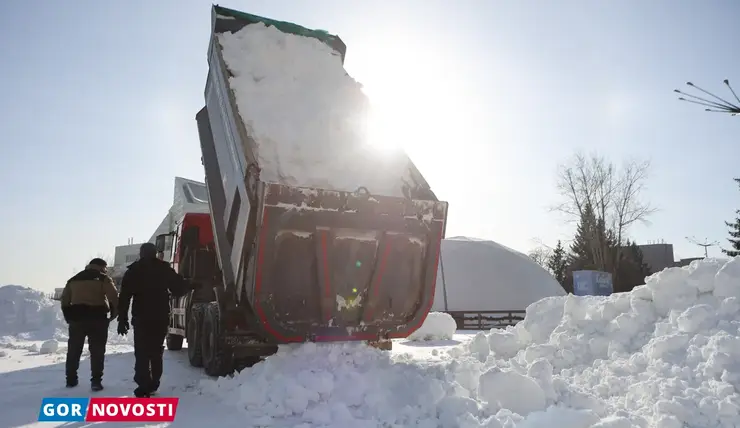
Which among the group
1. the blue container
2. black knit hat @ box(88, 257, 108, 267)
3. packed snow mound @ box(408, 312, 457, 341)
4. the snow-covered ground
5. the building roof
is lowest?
packed snow mound @ box(408, 312, 457, 341)

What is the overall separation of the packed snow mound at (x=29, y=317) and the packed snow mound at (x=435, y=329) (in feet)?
25.0

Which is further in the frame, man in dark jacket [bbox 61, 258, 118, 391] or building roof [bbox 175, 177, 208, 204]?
building roof [bbox 175, 177, 208, 204]

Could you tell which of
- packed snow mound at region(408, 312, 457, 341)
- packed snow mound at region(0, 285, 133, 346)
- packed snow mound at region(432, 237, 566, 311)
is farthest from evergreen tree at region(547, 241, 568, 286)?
packed snow mound at region(0, 285, 133, 346)

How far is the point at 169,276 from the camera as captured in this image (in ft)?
18.1

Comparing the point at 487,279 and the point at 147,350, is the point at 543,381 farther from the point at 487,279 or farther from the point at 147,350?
the point at 487,279

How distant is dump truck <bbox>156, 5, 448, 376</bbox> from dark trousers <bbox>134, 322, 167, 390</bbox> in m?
0.82

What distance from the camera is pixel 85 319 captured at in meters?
5.87

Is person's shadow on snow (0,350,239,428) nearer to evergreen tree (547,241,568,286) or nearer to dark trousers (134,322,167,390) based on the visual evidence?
dark trousers (134,322,167,390)

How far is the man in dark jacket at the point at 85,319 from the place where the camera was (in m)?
5.81

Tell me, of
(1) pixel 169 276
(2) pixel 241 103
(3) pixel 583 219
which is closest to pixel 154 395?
(1) pixel 169 276

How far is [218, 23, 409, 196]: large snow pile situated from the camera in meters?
5.86

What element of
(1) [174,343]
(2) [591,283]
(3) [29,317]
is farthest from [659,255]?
(3) [29,317]

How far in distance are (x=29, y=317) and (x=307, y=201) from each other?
44.9 ft

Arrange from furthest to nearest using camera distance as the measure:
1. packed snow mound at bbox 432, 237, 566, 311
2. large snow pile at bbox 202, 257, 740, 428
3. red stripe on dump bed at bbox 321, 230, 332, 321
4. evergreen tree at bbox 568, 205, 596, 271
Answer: evergreen tree at bbox 568, 205, 596, 271 → packed snow mound at bbox 432, 237, 566, 311 → red stripe on dump bed at bbox 321, 230, 332, 321 → large snow pile at bbox 202, 257, 740, 428
